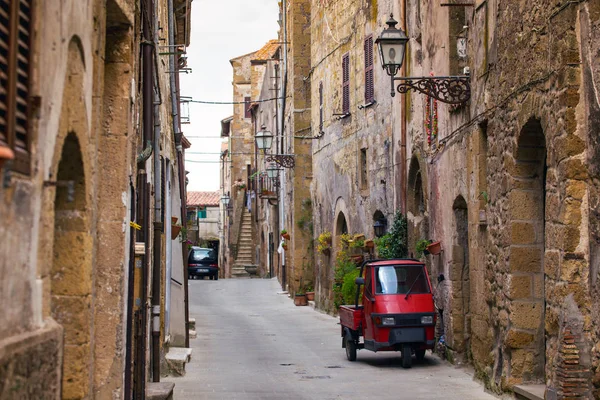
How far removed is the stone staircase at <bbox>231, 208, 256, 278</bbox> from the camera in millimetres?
53125

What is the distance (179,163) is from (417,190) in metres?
4.78

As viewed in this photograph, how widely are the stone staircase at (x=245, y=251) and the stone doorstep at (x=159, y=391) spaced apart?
41795mm

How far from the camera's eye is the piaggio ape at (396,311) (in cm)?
1517

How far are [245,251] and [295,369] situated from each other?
41.6 meters

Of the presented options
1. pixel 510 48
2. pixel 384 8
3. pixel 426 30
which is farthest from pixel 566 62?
pixel 384 8

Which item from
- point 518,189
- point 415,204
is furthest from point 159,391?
point 415,204

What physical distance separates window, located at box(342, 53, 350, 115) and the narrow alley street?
5.52 metres

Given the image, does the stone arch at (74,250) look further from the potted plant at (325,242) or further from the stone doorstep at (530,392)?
the potted plant at (325,242)

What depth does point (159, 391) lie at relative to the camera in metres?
10.5

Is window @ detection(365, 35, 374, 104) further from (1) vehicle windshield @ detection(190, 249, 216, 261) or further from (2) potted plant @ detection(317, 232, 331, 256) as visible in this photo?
(1) vehicle windshield @ detection(190, 249, 216, 261)

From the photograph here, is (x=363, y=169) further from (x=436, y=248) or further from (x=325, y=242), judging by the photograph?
(x=436, y=248)

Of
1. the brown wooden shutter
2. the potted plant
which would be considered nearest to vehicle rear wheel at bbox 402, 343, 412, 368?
the brown wooden shutter

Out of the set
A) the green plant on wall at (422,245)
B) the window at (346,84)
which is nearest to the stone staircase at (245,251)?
the window at (346,84)

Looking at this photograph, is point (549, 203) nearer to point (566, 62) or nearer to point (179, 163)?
point (566, 62)
